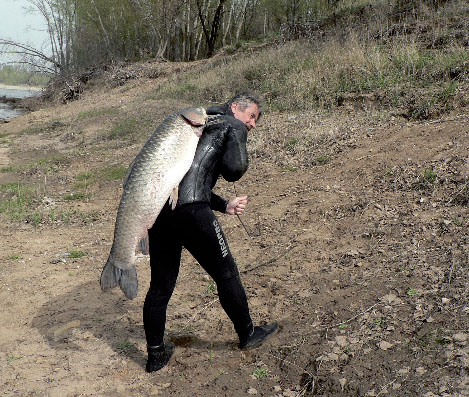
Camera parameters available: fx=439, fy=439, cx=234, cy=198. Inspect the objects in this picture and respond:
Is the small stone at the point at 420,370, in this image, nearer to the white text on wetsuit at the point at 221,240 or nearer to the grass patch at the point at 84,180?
the white text on wetsuit at the point at 221,240

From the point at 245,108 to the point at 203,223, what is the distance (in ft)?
2.94

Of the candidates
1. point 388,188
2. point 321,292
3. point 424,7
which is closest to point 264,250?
point 321,292

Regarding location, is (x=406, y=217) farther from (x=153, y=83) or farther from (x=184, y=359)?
(x=153, y=83)

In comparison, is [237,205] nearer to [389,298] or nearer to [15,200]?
[389,298]

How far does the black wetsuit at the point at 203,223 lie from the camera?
292 cm

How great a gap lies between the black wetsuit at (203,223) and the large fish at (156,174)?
0.57ft

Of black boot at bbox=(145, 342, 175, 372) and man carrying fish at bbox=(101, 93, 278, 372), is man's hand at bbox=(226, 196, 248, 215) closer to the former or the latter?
man carrying fish at bbox=(101, 93, 278, 372)

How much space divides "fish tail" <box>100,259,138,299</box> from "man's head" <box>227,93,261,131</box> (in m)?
1.29

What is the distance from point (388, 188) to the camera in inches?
226

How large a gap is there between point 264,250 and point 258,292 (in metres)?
0.98

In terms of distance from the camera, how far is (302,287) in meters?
4.33

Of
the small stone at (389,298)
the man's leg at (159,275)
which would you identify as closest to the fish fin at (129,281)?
the man's leg at (159,275)

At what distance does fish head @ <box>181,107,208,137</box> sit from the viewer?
2.75 m

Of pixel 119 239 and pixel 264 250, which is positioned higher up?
pixel 119 239
